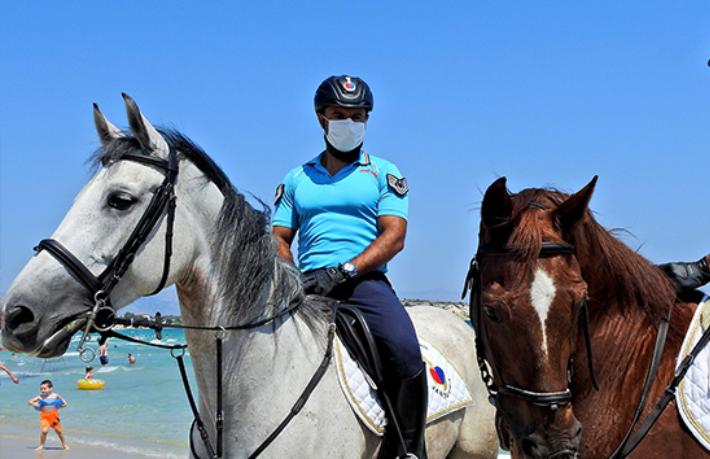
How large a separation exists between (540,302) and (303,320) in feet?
5.13

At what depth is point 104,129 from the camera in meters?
4.13

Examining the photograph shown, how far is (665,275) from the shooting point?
155 inches

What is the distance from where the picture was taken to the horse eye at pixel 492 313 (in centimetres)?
353

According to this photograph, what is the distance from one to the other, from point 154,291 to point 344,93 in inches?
69.2

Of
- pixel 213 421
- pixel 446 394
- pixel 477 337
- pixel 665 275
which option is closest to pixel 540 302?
pixel 477 337

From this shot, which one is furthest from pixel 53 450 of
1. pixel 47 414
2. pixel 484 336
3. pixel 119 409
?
pixel 484 336

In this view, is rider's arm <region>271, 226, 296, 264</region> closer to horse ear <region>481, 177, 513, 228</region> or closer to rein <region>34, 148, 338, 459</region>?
rein <region>34, 148, 338, 459</region>

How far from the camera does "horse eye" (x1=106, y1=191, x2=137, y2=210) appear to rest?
3826mm

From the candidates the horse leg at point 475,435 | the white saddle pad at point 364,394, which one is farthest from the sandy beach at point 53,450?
the white saddle pad at point 364,394

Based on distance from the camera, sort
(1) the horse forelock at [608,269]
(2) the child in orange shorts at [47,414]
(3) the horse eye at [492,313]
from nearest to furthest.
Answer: (3) the horse eye at [492,313], (1) the horse forelock at [608,269], (2) the child in orange shorts at [47,414]

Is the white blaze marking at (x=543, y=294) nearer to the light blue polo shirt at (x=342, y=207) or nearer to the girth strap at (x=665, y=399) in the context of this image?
the girth strap at (x=665, y=399)

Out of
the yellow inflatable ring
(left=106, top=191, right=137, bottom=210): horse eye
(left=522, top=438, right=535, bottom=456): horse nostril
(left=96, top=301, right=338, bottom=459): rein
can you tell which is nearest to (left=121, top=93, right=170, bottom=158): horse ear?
(left=106, top=191, right=137, bottom=210): horse eye

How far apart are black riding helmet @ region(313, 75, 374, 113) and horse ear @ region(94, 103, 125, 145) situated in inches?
54.7

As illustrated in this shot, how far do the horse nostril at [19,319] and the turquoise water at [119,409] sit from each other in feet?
26.9
